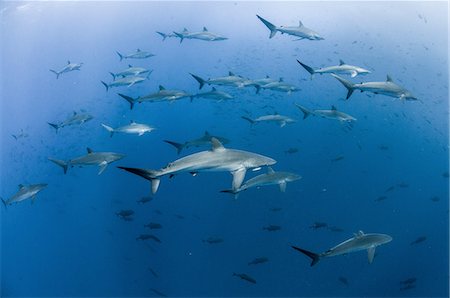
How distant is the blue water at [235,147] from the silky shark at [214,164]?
21.5ft

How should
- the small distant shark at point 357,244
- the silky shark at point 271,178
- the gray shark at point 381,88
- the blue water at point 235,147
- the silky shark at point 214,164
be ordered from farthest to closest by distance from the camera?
the blue water at point 235,147, the gray shark at point 381,88, the silky shark at point 271,178, the small distant shark at point 357,244, the silky shark at point 214,164

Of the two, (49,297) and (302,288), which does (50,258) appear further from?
(302,288)

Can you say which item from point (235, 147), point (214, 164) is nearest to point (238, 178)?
point (214, 164)

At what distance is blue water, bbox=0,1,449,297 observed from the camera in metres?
14.0

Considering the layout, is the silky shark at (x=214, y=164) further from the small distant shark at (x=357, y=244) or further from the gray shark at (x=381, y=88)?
the gray shark at (x=381, y=88)

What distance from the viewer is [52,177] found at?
85.3 feet

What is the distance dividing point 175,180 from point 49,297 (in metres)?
8.15

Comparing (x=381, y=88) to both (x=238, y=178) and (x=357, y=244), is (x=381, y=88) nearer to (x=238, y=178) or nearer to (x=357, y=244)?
(x=357, y=244)

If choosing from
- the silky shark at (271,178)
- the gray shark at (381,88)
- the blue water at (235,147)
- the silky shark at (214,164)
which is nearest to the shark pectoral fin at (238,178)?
the silky shark at (214,164)

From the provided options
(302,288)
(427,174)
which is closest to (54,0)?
(302,288)

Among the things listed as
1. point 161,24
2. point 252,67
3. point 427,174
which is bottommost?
point 427,174

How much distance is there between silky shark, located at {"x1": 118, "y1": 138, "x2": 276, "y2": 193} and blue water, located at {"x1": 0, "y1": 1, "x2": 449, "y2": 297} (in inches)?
258

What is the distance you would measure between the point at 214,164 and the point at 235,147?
15.2m

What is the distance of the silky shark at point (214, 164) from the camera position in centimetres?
354
